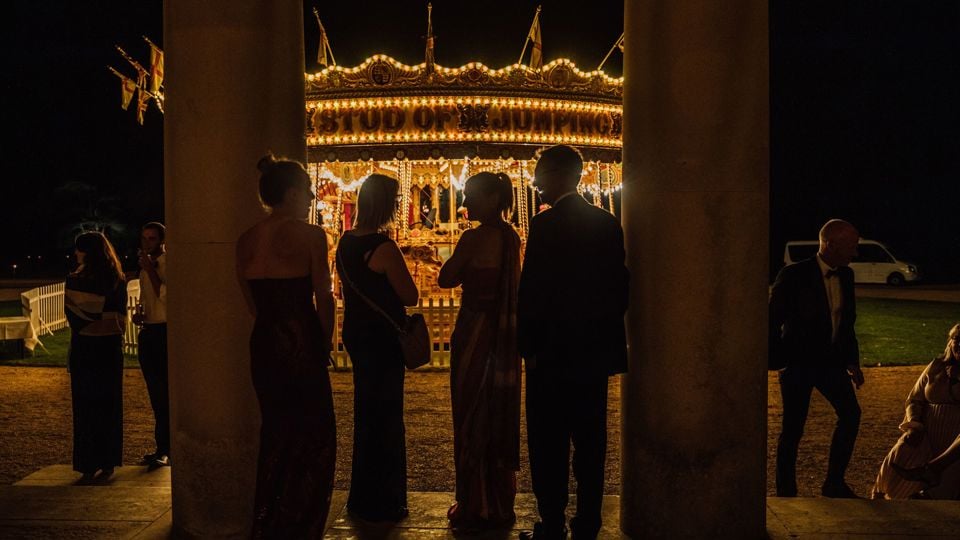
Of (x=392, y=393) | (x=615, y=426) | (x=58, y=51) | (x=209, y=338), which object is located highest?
(x=58, y=51)

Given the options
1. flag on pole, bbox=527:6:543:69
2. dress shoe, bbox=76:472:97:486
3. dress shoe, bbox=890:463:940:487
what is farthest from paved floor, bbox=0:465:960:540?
flag on pole, bbox=527:6:543:69

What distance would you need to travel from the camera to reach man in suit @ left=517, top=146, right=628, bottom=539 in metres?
4.11

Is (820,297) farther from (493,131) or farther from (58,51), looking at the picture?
(58,51)

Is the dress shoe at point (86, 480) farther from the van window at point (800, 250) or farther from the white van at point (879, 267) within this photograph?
the van window at point (800, 250)

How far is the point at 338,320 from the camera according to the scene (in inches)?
509

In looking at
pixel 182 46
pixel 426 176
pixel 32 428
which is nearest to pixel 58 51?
pixel 426 176

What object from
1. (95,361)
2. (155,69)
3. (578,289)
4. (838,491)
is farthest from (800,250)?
(578,289)

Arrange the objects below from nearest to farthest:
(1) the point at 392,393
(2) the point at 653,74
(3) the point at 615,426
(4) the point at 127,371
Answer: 1. (2) the point at 653,74
2. (1) the point at 392,393
3. (3) the point at 615,426
4. (4) the point at 127,371

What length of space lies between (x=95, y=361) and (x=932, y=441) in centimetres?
511

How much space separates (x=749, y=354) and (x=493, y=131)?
896cm

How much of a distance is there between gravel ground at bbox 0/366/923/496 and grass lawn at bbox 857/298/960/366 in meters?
1.40

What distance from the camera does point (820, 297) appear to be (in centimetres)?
554

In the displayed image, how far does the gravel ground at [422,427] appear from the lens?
668cm

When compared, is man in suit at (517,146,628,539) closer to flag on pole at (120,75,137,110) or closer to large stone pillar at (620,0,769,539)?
large stone pillar at (620,0,769,539)
